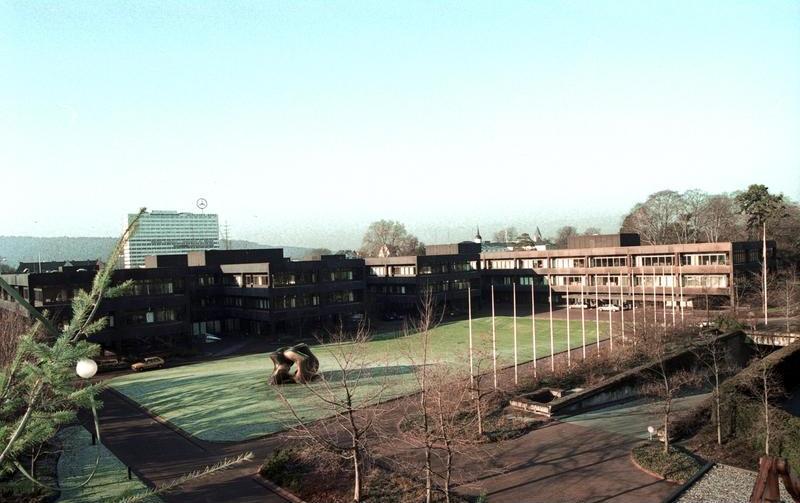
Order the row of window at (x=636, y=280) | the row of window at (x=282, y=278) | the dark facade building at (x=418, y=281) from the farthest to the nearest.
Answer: the dark facade building at (x=418, y=281) → the row of window at (x=636, y=280) → the row of window at (x=282, y=278)

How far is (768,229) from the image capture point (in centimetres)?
8981

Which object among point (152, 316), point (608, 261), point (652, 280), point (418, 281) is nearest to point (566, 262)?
point (608, 261)

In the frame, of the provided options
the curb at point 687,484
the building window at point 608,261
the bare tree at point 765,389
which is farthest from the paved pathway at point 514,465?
the building window at point 608,261

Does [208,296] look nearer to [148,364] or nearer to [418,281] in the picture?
[148,364]

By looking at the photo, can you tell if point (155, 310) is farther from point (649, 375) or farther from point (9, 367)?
point (9, 367)

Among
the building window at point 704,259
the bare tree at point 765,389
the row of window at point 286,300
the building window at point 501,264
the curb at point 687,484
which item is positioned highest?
the building window at point 704,259

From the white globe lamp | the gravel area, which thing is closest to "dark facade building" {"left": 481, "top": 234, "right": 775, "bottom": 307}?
the gravel area

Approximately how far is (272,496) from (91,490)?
25.9 ft

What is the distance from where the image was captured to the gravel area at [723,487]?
21406mm

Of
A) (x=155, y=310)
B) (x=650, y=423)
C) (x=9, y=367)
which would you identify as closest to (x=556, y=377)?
(x=650, y=423)

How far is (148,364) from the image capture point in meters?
52.6

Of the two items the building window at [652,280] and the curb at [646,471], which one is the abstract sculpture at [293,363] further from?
the building window at [652,280]

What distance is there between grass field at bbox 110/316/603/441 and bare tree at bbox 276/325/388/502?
0.70 m

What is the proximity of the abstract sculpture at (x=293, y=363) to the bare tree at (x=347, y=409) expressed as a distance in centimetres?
98
